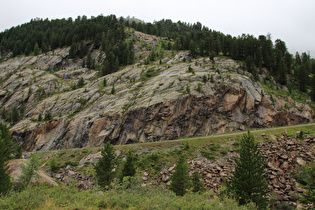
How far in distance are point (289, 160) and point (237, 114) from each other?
22.7 m

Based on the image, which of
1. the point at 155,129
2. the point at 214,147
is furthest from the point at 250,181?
the point at 155,129

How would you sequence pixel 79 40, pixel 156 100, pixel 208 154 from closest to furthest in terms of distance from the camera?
1. pixel 208 154
2. pixel 156 100
3. pixel 79 40

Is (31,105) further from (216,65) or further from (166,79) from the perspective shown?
(216,65)

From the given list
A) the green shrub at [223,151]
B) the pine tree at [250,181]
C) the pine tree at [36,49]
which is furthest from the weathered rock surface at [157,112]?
the pine tree at [36,49]

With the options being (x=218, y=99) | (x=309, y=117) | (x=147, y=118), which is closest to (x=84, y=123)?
(x=147, y=118)

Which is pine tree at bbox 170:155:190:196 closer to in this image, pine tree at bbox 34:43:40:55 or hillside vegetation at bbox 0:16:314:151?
hillside vegetation at bbox 0:16:314:151

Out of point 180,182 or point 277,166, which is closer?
point 180,182

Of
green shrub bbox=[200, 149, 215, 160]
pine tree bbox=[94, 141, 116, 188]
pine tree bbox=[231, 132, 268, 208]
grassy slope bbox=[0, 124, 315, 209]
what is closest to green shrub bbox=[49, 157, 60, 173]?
grassy slope bbox=[0, 124, 315, 209]

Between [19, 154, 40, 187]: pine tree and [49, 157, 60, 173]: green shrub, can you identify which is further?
[49, 157, 60, 173]: green shrub

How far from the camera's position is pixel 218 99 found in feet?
153

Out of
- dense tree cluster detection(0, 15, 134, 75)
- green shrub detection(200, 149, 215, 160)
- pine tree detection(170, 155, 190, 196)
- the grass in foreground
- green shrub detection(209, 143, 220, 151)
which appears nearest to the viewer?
the grass in foreground

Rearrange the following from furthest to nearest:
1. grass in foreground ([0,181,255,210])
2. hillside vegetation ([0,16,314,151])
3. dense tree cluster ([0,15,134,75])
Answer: dense tree cluster ([0,15,134,75])
hillside vegetation ([0,16,314,151])
grass in foreground ([0,181,255,210])

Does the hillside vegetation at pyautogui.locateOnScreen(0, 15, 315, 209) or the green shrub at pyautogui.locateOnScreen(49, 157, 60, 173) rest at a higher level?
the hillside vegetation at pyautogui.locateOnScreen(0, 15, 315, 209)

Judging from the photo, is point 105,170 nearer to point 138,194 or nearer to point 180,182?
point 138,194
